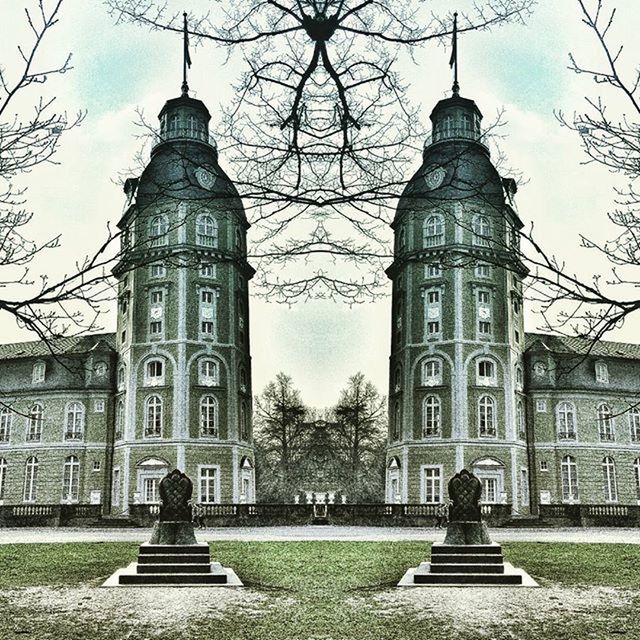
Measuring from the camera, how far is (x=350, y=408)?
50812 mm

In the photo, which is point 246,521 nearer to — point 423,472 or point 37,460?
point 423,472

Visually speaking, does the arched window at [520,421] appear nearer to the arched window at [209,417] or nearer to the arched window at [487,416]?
the arched window at [487,416]

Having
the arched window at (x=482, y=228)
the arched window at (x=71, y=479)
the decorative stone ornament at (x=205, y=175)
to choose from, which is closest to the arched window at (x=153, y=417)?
the arched window at (x=71, y=479)

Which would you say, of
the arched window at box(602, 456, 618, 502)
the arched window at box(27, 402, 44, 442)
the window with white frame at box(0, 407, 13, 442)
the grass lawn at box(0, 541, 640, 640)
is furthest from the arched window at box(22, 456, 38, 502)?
the grass lawn at box(0, 541, 640, 640)

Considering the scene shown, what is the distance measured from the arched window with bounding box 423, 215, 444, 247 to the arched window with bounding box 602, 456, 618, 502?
15429 mm

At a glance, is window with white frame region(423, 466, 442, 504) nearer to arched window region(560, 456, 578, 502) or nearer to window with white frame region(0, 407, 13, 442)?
arched window region(560, 456, 578, 502)

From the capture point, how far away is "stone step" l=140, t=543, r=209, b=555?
14.8 m

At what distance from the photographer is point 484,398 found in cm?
4716

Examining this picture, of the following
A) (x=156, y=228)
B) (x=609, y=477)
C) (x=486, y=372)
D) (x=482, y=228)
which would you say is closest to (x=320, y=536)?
(x=156, y=228)

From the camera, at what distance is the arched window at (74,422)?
49.9 m

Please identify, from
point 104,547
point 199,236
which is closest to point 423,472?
point 199,236

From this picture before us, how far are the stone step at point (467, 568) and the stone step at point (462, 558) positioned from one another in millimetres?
127

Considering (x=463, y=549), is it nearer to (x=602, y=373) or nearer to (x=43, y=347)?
(x=602, y=373)

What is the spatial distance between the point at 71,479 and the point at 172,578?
37042 millimetres
